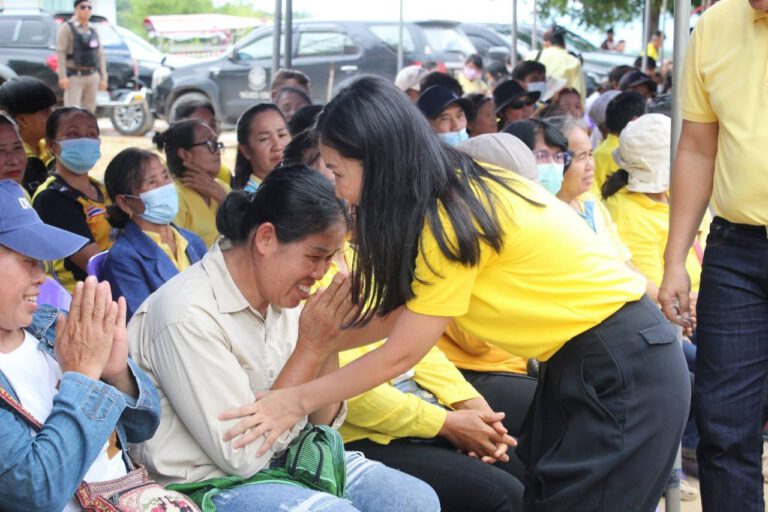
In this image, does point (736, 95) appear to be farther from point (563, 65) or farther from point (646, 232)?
point (563, 65)

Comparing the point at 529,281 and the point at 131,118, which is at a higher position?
the point at 529,281

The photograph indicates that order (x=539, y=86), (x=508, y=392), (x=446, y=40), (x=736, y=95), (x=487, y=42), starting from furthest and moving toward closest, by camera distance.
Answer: (x=487, y=42) < (x=446, y=40) < (x=539, y=86) < (x=508, y=392) < (x=736, y=95)

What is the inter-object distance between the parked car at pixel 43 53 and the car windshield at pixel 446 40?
4628 millimetres

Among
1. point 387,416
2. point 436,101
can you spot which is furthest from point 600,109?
point 387,416

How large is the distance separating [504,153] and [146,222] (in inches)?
59.5

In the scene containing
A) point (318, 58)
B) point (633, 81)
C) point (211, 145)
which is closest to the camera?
point (211, 145)

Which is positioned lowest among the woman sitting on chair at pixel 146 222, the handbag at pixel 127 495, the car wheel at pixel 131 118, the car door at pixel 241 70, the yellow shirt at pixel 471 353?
the car wheel at pixel 131 118

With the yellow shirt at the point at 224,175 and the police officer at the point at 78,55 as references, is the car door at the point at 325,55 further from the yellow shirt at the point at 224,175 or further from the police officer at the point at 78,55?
the yellow shirt at the point at 224,175

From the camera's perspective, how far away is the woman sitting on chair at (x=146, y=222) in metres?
3.64

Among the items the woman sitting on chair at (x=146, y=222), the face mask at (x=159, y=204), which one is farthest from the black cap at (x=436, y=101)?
the face mask at (x=159, y=204)

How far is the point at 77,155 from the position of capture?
16.3 ft

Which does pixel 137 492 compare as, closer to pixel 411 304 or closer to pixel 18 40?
pixel 411 304

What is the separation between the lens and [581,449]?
2598 mm

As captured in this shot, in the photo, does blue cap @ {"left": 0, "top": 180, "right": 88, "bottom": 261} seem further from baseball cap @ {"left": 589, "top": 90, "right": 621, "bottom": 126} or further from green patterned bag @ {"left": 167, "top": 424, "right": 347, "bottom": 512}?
baseball cap @ {"left": 589, "top": 90, "right": 621, "bottom": 126}
